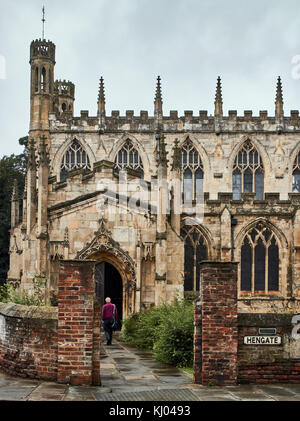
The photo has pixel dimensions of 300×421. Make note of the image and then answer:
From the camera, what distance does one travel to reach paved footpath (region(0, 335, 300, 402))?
34.6ft

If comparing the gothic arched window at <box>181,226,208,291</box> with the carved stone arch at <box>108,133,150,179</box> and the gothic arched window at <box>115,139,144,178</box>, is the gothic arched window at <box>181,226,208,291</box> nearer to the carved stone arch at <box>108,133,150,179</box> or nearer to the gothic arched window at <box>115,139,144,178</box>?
the carved stone arch at <box>108,133,150,179</box>

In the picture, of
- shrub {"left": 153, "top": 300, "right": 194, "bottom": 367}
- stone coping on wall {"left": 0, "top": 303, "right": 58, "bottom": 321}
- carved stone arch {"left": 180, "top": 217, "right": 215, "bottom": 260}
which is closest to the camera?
stone coping on wall {"left": 0, "top": 303, "right": 58, "bottom": 321}

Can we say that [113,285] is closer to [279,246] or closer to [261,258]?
[261,258]

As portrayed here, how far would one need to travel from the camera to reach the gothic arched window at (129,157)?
4106 centimetres

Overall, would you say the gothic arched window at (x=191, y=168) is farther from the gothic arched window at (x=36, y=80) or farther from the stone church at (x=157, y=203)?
the gothic arched window at (x=36, y=80)

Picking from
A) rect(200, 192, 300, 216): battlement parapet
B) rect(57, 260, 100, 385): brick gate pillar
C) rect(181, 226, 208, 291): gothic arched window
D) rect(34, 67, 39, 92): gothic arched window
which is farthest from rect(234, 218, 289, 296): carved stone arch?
rect(34, 67, 39, 92): gothic arched window

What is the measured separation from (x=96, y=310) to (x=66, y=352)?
2.93 ft

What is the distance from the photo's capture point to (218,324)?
11.9m

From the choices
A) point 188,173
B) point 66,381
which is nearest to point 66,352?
point 66,381

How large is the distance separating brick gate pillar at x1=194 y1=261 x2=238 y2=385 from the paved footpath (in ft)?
0.97

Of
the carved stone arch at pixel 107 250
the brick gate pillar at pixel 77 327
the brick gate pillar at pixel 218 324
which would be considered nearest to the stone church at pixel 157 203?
the carved stone arch at pixel 107 250

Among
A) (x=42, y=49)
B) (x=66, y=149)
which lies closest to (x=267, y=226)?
(x=66, y=149)

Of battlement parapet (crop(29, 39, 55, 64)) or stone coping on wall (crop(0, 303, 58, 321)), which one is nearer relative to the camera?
stone coping on wall (crop(0, 303, 58, 321))
